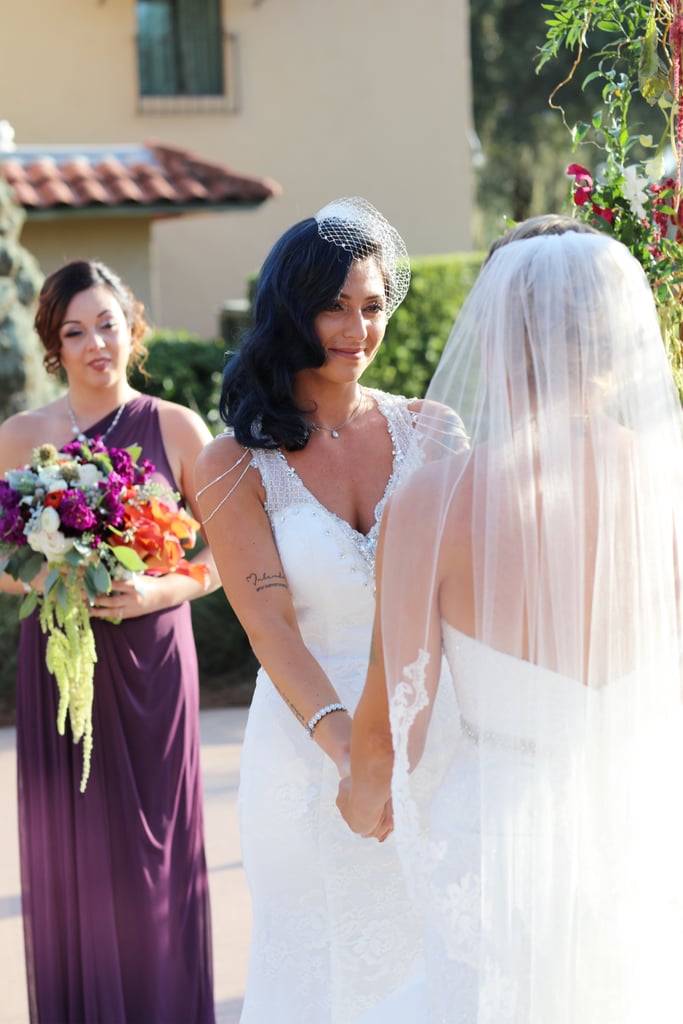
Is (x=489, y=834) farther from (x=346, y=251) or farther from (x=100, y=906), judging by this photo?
(x=100, y=906)

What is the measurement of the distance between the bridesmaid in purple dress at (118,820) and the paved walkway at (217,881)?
462mm

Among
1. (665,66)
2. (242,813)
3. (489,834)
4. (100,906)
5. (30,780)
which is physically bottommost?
(100,906)

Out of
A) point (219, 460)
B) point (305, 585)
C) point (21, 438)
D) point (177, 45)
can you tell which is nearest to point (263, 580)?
point (305, 585)

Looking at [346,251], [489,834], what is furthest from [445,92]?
[489,834]

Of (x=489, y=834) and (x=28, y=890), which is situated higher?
(x=489, y=834)

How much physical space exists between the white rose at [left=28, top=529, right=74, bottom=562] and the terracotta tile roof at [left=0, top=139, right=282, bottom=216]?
31.4ft

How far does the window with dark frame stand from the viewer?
1661cm

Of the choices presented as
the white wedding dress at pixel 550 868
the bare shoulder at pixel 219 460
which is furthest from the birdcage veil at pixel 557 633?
the bare shoulder at pixel 219 460

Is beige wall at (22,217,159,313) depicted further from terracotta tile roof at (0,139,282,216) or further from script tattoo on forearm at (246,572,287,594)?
script tattoo on forearm at (246,572,287,594)

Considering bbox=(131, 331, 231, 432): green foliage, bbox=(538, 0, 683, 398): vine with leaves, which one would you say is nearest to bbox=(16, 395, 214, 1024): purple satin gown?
bbox=(538, 0, 683, 398): vine with leaves

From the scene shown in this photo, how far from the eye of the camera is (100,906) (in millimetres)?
4023

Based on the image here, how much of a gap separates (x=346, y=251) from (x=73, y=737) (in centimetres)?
189

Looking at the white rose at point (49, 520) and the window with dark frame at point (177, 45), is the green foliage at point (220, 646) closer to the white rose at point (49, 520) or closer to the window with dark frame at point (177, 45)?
the white rose at point (49, 520)

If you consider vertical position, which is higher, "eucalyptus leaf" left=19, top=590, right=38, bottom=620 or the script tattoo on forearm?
the script tattoo on forearm
